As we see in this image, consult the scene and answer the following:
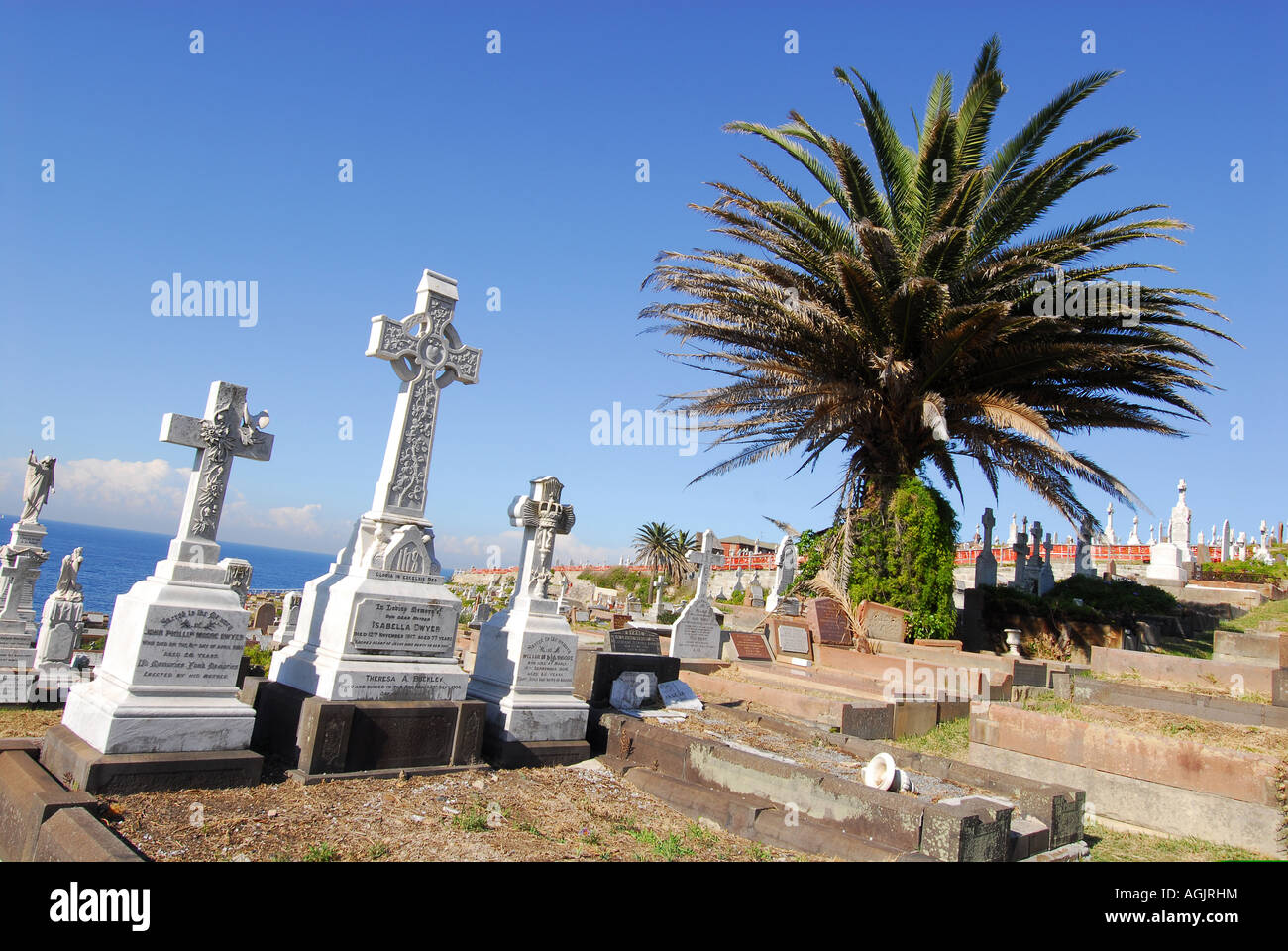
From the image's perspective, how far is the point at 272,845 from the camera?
4.60 metres

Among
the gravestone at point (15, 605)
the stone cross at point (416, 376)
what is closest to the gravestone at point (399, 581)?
the stone cross at point (416, 376)

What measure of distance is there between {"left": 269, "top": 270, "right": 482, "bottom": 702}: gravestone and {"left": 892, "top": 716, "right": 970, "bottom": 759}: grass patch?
560 cm

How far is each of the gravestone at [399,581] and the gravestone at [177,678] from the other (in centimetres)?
82

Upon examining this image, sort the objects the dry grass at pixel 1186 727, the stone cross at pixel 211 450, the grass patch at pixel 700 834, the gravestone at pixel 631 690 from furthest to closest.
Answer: the gravestone at pixel 631 690
the dry grass at pixel 1186 727
the stone cross at pixel 211 450
the grass patch at pixel 700 834

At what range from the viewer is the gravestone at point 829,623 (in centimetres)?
1472

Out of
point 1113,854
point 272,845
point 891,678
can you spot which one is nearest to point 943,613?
point 891,678

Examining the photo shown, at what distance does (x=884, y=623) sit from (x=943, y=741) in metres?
5.14

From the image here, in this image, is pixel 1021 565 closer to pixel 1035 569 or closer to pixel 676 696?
pixel 1035 569

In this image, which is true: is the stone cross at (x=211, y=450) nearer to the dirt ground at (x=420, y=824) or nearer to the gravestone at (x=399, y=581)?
the gravestone at (x=399, y=581)

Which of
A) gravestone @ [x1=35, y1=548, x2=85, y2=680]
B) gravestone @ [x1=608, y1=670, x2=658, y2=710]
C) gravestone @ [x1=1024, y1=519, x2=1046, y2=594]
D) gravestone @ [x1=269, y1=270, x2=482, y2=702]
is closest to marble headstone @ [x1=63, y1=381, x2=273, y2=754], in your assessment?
gravestone @ [x1=269, y1=270, x2=482, y2=702]

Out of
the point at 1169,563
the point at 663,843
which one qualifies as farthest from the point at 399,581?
the point at 1169,563

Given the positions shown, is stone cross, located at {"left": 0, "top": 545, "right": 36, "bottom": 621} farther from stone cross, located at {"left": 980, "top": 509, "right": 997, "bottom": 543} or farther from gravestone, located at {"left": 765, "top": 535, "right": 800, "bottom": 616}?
stone cross, located at {"left": 980, "top": 509, "right": 997, "bottom": 543}

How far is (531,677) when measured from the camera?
762 centimetres
